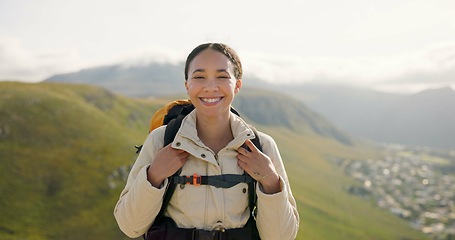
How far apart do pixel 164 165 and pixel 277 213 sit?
5.04ft

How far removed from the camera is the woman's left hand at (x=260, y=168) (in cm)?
498

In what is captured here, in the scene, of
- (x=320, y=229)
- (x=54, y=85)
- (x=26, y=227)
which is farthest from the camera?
(x=54, y=85)

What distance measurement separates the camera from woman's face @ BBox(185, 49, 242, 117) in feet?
16.8

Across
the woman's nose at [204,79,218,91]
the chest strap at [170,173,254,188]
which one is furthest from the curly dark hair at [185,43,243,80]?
the chest strap at [170,173,254,188]

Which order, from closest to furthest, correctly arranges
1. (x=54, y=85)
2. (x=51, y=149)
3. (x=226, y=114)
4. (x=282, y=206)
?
(x=282, y=206), (x=226, y=114), (x=51, y=149), (x=54, y=85)

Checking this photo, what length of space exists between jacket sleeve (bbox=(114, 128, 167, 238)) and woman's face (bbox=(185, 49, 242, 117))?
0.75 meters

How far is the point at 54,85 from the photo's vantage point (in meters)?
131

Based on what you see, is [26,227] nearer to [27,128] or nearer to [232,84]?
[27,128]

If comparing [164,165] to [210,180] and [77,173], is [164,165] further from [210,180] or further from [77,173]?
[77,173]

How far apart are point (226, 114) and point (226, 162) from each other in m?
0.68

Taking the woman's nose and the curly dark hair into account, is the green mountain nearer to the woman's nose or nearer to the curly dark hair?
the curly dark hair

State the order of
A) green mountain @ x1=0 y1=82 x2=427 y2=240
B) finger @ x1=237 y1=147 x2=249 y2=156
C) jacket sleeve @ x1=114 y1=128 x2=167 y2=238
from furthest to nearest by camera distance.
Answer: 1. green mountain @ x1=0 y1=82 x2=427 y2=240
2. finger @ x1=237 y1=147 x2=249 y2=156
3. jacket sleeve @ x1=114 y1=128 x2=167 y2=238

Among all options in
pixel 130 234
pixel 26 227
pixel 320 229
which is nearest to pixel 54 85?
pixel 26 227

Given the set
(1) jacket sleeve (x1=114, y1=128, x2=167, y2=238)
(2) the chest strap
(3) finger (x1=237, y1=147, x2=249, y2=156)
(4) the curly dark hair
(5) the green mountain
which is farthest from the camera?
(5) the green mountain
